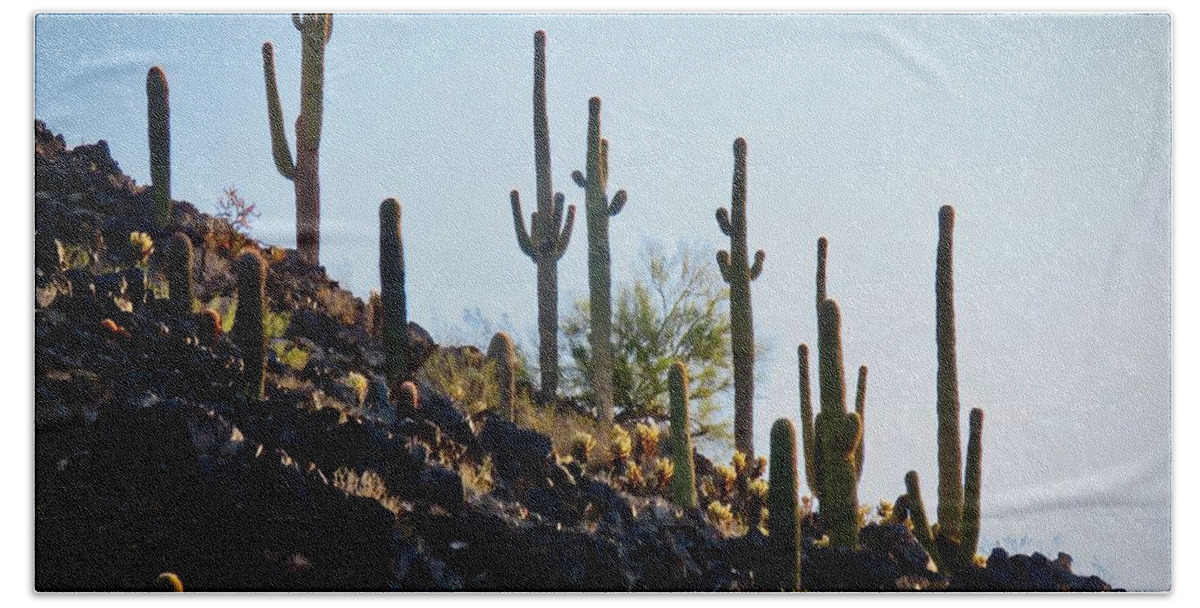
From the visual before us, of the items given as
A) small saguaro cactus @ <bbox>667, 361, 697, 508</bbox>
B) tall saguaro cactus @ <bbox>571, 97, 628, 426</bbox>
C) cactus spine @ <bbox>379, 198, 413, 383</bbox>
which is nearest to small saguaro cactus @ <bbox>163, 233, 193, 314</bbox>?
cactus spine @ <bbox>379, 198, 413, 383</bbox>

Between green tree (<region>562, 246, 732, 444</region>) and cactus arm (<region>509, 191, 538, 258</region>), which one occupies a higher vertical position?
cactus arm (<region>509, 191, 538, 258</region>)

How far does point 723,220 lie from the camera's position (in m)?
4.40

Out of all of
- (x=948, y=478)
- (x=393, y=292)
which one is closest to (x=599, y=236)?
(x=393, y=292)

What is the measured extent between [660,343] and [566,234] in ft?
1.68

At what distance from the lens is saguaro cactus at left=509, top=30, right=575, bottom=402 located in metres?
4.38

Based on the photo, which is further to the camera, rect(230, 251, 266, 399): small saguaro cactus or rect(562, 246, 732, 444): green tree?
rect(562, 246, 732, 444): green tree

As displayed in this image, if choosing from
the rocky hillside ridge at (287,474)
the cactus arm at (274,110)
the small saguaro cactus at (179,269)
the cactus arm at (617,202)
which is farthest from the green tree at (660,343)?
the small saguaro cactus at (179,269)

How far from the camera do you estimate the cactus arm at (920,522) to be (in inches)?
166

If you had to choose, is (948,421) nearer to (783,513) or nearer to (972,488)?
(972,488)

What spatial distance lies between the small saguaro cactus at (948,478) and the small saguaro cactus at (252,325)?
2.19 m

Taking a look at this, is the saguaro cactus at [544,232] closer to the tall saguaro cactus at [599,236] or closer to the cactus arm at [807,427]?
the tall saguaro cactus at [599,236]

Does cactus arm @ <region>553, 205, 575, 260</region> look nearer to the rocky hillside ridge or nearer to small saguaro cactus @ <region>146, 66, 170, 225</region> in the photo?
the rocky hillside ridge

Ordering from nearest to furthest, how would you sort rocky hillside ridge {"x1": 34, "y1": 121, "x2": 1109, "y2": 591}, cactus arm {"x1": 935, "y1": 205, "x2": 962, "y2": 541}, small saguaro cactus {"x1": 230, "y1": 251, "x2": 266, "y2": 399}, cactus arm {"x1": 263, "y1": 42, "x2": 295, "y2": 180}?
1. rocky hillside ridge {"x1": 34, "y1": 121, "x2": 1109, "y2": 591}
2. small saguaro cactus {"x1": 230, "y1": 251, "x2": 266, "y2": 399}
3. cactus arm {"x1": 935, "y1": 205, "x2": 962, "y2": 541}
4. cactus arm {"x1": 263, "y1": 42, "x2": 295, "y2": 180}

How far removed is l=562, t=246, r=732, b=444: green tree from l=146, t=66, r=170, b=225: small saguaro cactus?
1464 mm
